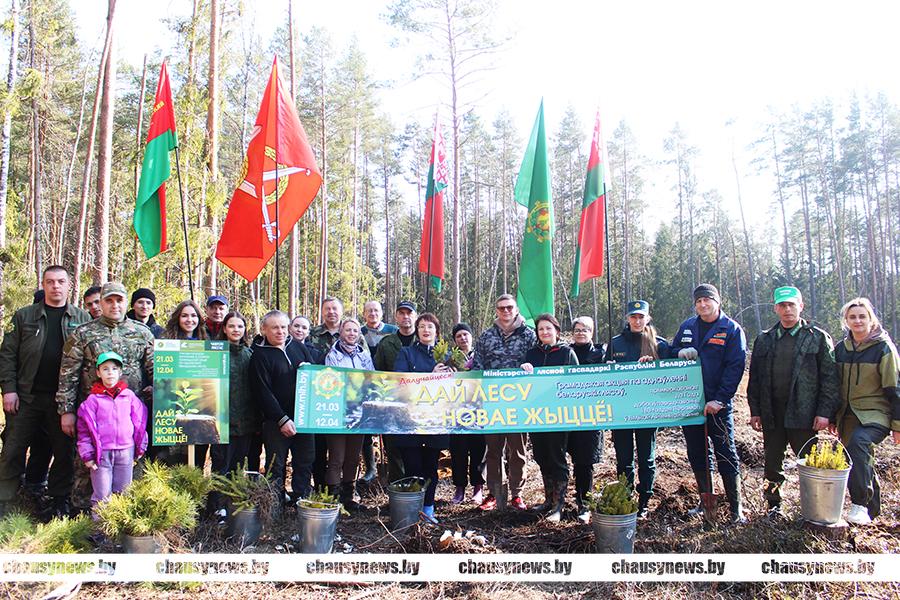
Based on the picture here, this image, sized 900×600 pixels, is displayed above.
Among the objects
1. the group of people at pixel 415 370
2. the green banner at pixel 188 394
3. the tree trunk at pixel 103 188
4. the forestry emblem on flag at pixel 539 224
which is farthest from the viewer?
the tree trunk at pixel 103 188

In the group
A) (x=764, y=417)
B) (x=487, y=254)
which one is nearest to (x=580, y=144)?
(x=487, y=254)

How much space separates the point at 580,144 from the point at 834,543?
112 feet

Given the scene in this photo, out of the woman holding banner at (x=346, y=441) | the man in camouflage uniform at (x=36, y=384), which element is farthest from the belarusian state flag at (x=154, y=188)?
the woman holding banner at (x=346, y=441)

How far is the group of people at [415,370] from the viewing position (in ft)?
14.8

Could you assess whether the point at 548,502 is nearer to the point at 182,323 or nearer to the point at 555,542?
the point at 555,542

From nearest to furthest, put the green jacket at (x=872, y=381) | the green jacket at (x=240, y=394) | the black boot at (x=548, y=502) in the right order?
the green jacket at (x=872, y=381), the green jacket at (x=240, y=394), the black boot at (x=548, y=502)

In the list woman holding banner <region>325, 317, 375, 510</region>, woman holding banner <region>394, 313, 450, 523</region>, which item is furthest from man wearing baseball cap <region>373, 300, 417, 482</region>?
woman holding banner <region>325, 317, 375, 510</region>

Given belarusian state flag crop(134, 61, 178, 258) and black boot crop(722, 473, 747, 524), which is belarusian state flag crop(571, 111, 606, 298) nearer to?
black boot crop(722, 473, 747, 524)

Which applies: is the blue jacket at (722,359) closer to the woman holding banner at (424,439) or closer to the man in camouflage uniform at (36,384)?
the woman holding banner at (424,439)

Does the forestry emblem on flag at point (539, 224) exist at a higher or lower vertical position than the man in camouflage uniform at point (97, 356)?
higher

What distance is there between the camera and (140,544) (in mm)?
3928

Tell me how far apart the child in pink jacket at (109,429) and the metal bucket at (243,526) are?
3.08 ft

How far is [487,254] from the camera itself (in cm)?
4144

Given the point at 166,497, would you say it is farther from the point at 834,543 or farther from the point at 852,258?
the point at 852,258
